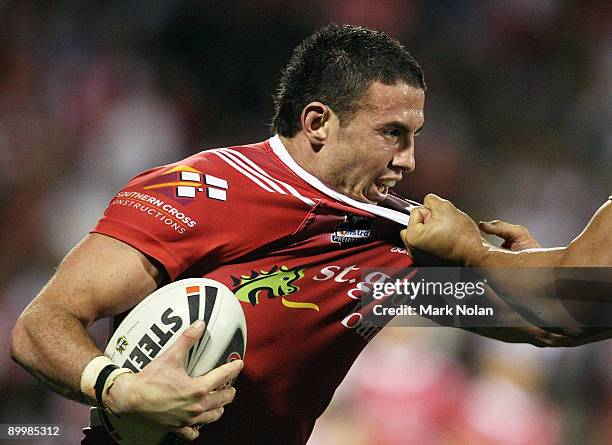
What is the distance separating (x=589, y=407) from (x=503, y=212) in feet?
4.34

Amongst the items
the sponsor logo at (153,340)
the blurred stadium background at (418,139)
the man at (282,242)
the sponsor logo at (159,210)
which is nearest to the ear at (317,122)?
the man at (282,242)

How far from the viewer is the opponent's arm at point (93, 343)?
7.68 ft

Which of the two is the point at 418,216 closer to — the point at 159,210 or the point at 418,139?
the point at 159,210

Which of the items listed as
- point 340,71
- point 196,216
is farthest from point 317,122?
point 196,216

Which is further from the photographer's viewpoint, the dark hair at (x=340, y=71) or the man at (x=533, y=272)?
the dark hair at (x=340, y=71)

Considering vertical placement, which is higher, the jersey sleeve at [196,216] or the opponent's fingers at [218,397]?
the jersey sleeve at [196,216]

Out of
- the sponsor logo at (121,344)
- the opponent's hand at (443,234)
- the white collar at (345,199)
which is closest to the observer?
the sponsor logo at (121,344)

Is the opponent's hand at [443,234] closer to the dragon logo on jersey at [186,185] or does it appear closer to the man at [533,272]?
the man at [533,272]

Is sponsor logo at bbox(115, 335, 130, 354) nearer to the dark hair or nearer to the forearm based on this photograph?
the forearm

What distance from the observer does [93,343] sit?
254 centimetres

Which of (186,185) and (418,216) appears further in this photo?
(418,216)

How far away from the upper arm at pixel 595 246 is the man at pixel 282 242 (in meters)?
0.45

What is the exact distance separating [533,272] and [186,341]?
4.05 ft

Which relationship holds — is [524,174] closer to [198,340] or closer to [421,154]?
[421,154]
